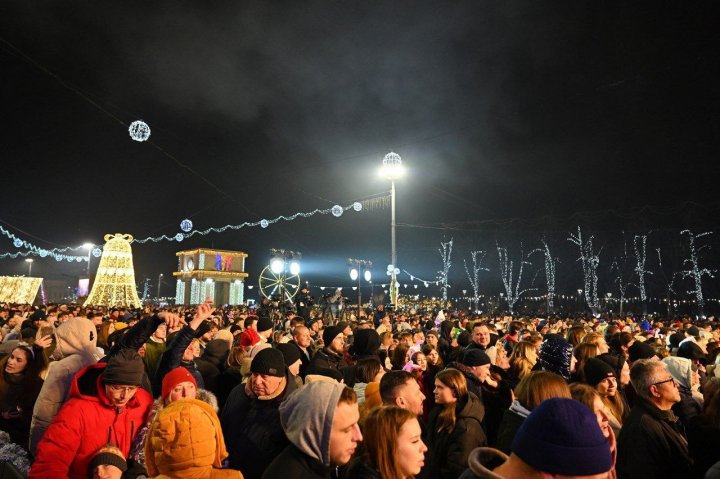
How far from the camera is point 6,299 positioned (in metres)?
29.1

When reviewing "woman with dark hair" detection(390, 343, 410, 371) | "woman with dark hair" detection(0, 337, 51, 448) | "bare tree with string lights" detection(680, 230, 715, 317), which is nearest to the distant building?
"bare tree with string lights" detection(680, 230, 715, 317)

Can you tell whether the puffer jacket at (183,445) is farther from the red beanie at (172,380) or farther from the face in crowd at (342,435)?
the red beanie at (172,380)

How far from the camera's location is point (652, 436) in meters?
3.34

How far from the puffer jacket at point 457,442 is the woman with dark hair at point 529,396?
0.22 meters

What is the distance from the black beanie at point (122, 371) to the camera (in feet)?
10.00

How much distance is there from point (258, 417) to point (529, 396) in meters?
2.12

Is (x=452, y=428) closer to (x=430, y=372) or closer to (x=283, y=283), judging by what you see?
(x=430, y=372)

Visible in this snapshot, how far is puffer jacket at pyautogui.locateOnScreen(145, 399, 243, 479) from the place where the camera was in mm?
2162

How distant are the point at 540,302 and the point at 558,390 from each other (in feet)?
151

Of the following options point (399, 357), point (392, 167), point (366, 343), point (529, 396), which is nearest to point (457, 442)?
point (529, 396)

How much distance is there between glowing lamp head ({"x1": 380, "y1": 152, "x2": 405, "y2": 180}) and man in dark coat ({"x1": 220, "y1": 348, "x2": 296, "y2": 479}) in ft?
64.1

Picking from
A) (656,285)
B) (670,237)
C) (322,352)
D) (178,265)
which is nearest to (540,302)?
(656,285)

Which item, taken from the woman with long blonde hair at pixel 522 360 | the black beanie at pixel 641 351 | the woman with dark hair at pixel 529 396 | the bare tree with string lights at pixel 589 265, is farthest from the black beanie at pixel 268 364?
the bare tree with string lights at pixel 589 265

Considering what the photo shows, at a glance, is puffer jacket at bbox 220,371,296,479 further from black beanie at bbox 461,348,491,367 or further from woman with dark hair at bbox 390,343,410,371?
woman with dark hair at bbox 390,343,410,371
